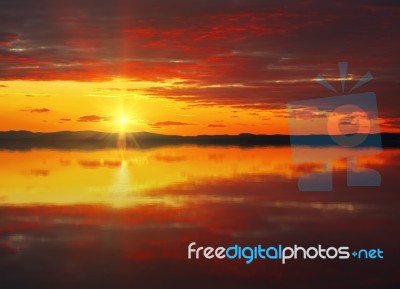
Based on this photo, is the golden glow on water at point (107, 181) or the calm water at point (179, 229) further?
the golden glow on water at point (107, 181)

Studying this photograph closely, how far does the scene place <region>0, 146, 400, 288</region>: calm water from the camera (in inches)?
408

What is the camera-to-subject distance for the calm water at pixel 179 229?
408 inches

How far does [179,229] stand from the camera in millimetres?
14117

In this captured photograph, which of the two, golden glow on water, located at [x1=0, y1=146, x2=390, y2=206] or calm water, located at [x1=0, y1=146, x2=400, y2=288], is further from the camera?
golden glow on water, located at [x1=0, y1=146, x2=390, y2=206]

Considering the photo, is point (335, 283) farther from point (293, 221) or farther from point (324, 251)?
point (293, 221)

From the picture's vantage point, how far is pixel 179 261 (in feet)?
37.0

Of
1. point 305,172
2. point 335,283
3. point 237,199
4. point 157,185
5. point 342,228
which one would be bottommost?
point 335,283

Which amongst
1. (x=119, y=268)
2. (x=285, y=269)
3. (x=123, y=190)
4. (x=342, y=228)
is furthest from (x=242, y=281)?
(x=123, y=190)

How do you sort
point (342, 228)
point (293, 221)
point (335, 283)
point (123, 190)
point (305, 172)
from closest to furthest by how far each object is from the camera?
point (335, 283) → point (342, 228) → point (293, 221) → point (123, 190) → point (305, 172)

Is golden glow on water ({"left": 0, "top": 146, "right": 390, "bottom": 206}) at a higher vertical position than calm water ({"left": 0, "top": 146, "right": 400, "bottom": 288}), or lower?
higher

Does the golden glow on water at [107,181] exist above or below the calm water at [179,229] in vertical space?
above

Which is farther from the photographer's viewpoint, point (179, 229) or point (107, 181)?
point (107, 181)

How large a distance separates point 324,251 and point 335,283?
1.91 metres

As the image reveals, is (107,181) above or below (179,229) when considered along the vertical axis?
above
